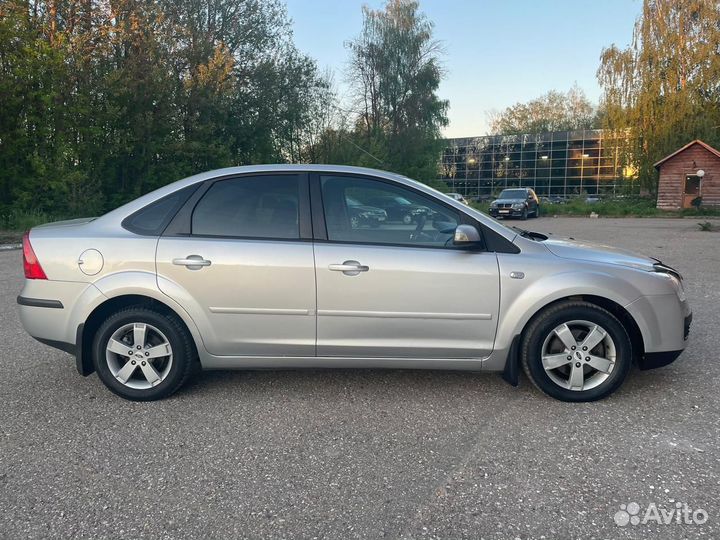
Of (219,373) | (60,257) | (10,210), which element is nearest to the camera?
(60,257)

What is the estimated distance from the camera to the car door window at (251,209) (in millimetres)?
3666

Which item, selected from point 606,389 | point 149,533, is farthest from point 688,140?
point 149,533

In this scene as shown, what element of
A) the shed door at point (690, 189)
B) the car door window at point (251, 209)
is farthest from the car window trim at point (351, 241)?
the shed door at point (690, 189)

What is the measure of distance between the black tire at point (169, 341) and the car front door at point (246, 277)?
0.15 meters

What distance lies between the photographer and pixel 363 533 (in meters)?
2.24

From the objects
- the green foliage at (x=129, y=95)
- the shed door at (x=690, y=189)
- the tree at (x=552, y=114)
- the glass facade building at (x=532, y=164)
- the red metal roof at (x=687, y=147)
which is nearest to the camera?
the green foliage at (x=129, y=95)

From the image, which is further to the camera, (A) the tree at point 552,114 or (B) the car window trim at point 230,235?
(A) the tree at point 552,114

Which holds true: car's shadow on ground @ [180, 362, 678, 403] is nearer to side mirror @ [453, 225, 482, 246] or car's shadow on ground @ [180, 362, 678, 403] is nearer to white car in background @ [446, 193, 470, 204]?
side mirror @ [453, 225, 482, 246]

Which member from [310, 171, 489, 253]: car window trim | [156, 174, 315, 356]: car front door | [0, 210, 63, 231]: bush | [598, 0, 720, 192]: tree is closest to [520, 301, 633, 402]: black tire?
[310, 171, 489, 253]: car window trim

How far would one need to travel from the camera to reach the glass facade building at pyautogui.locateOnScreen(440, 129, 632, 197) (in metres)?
50.7

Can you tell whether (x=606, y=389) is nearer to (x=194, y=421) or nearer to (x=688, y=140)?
(x=194, y=421)

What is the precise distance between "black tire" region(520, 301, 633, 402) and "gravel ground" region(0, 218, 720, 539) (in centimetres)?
12

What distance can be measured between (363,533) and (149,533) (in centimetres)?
92

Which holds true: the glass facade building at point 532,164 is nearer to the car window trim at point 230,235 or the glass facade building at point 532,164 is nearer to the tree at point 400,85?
the tree at point 400,85
